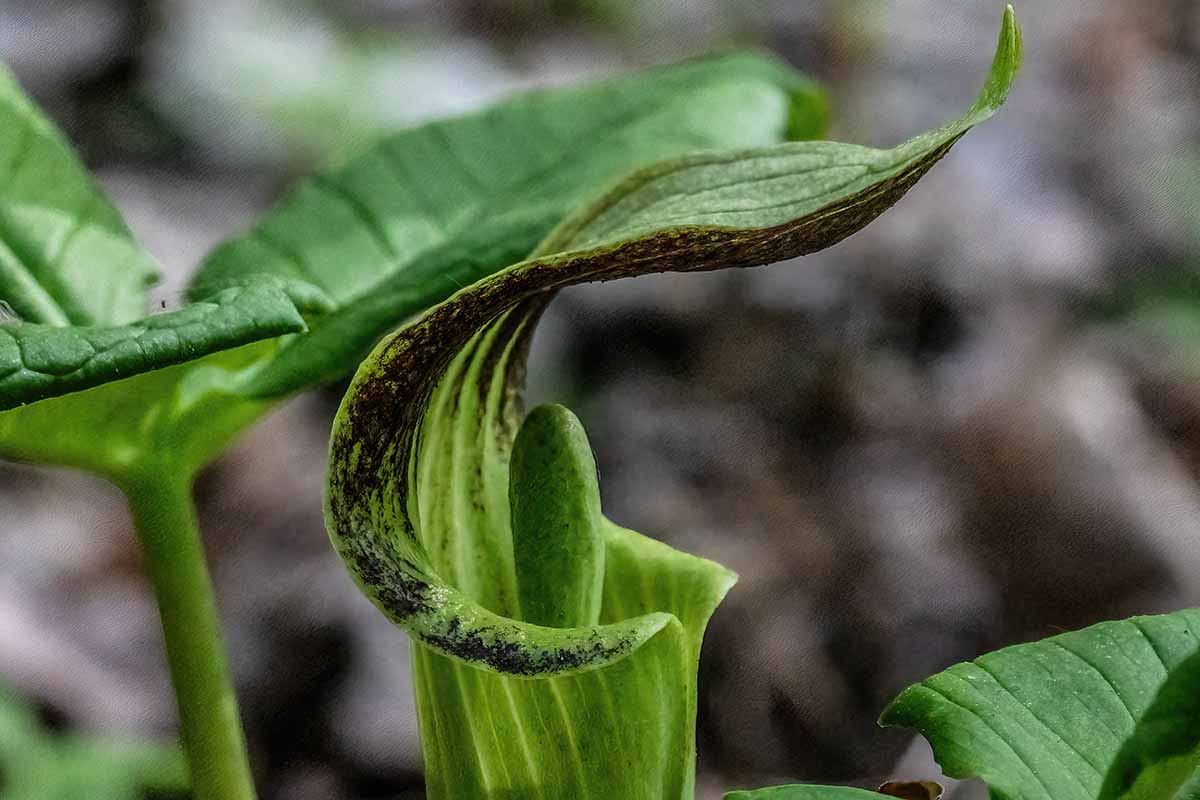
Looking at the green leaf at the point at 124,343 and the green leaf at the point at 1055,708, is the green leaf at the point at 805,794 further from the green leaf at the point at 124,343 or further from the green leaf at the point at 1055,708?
the green leaf at the point at 124,343

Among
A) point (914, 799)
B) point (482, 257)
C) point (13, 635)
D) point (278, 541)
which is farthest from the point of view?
point (278, 541)

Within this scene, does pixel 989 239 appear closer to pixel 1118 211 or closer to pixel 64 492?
pixel 1118 211

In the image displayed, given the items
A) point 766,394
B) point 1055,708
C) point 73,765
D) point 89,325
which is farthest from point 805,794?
point 766,394

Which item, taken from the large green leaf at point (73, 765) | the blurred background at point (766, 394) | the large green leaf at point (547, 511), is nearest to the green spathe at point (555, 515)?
the large green leaf at point (547, 511)

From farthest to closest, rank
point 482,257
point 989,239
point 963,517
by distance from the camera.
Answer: point 989,239 < point 963,517 < point 482,257

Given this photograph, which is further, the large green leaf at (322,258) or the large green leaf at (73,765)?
the large green leaf at (73,765)

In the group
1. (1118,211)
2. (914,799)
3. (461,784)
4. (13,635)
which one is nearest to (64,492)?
(13,635)

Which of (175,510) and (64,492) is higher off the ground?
(64,492)
